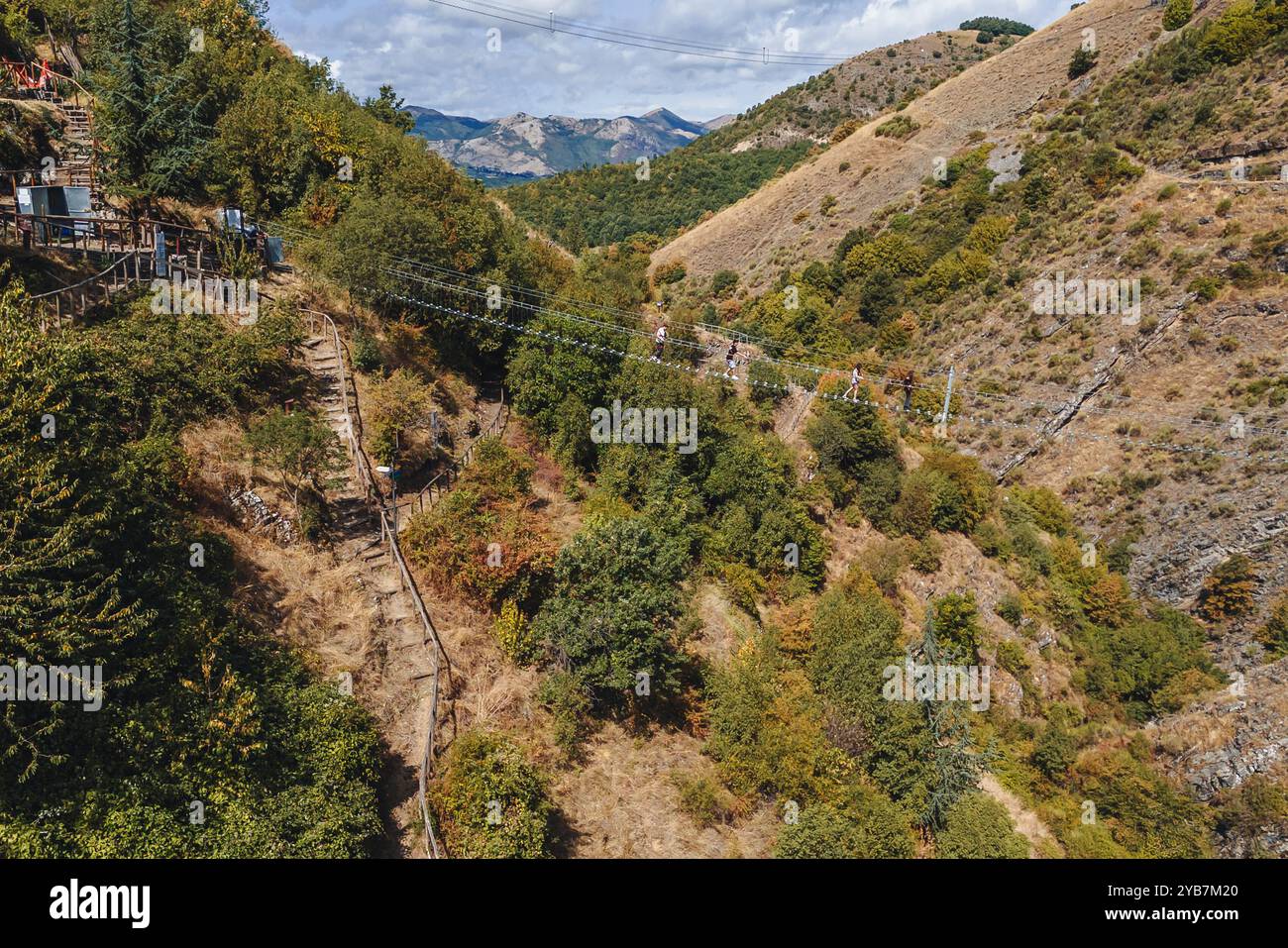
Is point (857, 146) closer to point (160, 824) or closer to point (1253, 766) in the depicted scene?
point (1253, 766)

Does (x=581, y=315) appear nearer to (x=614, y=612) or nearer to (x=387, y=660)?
(x=614, y=612)

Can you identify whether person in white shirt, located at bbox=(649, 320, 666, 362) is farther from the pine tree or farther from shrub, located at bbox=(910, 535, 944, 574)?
the pine tree

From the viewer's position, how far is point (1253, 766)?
26.7m

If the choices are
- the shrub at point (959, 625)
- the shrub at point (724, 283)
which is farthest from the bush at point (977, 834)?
the shrub at point (724, 283)

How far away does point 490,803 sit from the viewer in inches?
582

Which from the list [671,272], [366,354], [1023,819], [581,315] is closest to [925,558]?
[1023,819]

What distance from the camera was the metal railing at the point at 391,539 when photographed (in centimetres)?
1526

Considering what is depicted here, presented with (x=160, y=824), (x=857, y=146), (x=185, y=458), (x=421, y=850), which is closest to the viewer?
(x=160, y=824)

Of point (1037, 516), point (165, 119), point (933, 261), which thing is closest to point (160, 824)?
point (165, 119)

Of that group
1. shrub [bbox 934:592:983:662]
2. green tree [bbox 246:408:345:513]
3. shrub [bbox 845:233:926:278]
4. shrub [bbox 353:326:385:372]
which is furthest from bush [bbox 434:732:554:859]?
shrub [bbox 845:233:926:278]

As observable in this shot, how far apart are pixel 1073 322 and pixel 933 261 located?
11.9 metres

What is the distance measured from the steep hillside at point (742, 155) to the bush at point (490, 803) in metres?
68.8

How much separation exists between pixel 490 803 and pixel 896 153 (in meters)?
66.6

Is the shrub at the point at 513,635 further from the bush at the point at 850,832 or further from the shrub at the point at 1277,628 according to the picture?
the shrub at the point at 1277,628
